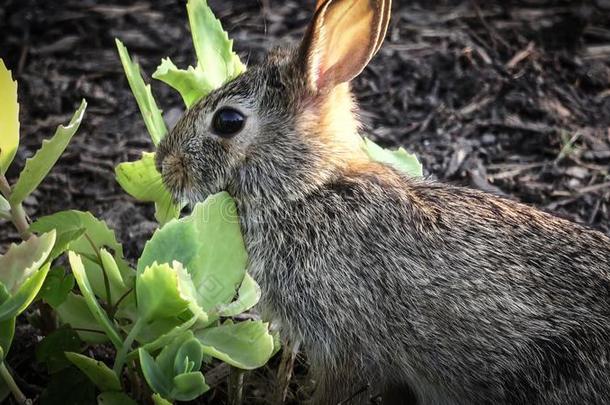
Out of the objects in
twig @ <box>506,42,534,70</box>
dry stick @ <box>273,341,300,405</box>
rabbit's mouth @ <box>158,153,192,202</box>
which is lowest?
dry stick @ <box>273,341,300,405</box>

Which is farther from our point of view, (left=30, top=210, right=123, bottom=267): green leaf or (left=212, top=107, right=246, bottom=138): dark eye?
(left=212, top=107, right=246, bottom=138): dark eye

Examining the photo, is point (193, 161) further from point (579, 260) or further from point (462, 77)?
point (462, 77)

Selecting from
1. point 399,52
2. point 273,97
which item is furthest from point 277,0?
point 273,97

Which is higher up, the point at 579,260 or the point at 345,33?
the point at 345,33

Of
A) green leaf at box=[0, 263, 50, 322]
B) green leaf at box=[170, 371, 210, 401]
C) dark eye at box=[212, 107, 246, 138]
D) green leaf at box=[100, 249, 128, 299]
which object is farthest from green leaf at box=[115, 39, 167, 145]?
green leaf at box=[170, 371, 210, 401]

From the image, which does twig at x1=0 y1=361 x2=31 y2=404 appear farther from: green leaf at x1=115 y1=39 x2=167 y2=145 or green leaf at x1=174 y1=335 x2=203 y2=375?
green leaf at x1=115 y1=39 x2=167 y2=145

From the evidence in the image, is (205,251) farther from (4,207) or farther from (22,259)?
(4,207)
